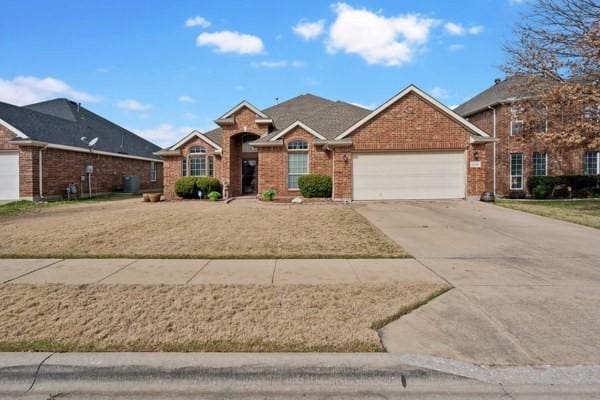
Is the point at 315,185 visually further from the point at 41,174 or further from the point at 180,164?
the point at 41,174

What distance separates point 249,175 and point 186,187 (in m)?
5.08

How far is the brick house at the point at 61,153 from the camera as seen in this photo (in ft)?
58.3

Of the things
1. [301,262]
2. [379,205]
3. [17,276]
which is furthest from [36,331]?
[379,205]

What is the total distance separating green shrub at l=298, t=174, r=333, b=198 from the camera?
55.3ft

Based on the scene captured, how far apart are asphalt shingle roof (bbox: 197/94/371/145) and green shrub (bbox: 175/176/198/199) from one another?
A: 3777 millimetres

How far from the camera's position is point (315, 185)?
1686cm

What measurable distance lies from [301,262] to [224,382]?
11.3 feet

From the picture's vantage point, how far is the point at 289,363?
288cm

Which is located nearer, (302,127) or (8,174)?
(8,174)

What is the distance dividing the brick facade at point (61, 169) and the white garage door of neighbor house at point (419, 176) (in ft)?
58.3

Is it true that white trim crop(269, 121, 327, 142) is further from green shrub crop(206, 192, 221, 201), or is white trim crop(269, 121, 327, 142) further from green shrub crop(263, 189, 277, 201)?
green shrub crop(206, 192, 221, 201)

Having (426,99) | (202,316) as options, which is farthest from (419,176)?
(202,316)

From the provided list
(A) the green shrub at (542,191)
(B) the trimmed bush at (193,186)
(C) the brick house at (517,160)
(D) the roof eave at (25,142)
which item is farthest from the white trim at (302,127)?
(A) the green shrub at (542,191)

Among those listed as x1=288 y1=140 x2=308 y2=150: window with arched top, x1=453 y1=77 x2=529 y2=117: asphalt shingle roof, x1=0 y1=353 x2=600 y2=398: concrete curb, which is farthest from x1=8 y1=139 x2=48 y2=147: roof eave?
x1=453 y1=77 x2=529 y2=117: asphalt shingle roof
